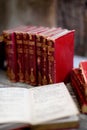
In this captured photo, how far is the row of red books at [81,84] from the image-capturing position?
911 millimetres

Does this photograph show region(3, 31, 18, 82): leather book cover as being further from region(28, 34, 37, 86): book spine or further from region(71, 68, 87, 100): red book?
region(71, 68, 87, 100): red book

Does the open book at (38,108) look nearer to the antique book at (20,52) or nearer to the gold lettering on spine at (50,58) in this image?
the gold lettering on spine at (50,58)

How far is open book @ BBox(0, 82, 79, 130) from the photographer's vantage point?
2.51 feet

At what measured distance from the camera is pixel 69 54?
3.76ft

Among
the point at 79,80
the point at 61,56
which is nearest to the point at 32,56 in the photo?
the point at 61,56

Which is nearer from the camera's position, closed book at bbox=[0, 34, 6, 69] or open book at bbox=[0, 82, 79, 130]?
open book at bbox=[0, 82, 79, 130]

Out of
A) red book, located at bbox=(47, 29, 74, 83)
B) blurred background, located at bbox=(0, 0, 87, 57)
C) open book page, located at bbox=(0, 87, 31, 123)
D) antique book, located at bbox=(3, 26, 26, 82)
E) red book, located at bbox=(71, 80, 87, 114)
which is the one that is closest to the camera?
open book page, located at bbox=(0, 87, 31, 123)

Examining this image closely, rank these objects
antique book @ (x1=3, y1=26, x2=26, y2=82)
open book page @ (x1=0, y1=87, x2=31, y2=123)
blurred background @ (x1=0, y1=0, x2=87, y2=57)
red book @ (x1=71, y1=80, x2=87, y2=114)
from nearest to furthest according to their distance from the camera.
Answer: open book page @ (x1=0, y1=87, x2=31, y2=123) → red book @ (x1=71, y1=80, x2=87, y2=114) → antique book @ (x1=3, y1=26, x2=26, y2=82) → blurred background @ (x1=0, y1=0, x2=87, y2=57)

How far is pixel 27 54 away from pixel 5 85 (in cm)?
17

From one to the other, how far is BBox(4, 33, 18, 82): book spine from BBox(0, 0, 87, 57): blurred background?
32.8 inches

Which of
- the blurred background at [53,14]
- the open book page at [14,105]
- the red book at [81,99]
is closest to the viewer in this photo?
the open book page at [14,105]

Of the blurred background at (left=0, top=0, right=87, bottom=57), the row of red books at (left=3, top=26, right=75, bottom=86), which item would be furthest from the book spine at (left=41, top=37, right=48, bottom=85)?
the blurred background at (left=0, top=0, right=87, bottom=57)

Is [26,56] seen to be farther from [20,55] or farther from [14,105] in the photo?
[14,105]

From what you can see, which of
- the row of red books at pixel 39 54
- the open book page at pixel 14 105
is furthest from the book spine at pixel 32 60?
the open book page at pixel 14 105
